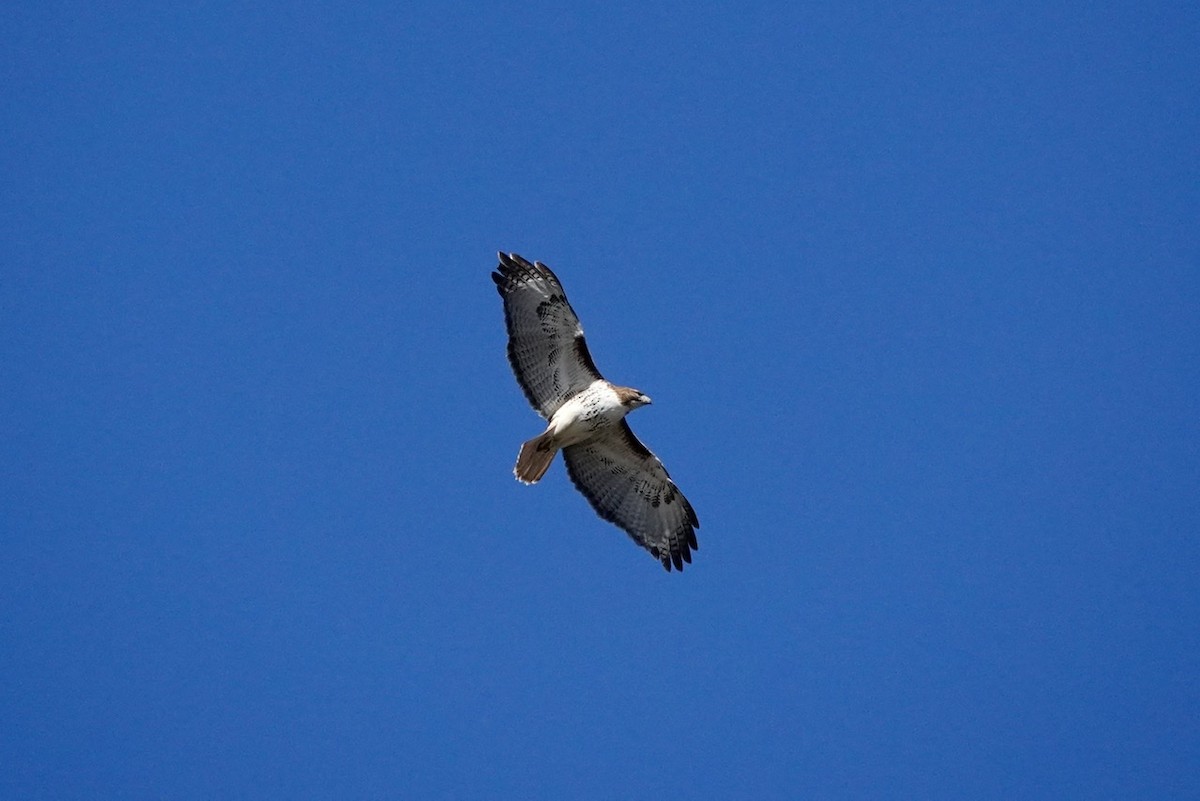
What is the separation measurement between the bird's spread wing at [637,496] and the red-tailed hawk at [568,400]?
0.04ft

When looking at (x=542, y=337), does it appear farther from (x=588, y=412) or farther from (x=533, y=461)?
(x=533, y=461)

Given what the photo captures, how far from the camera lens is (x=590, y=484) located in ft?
50.5

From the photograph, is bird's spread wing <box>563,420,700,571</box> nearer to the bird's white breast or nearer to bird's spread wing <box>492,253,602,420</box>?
the bird's white breast

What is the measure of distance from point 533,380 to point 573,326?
0.85m

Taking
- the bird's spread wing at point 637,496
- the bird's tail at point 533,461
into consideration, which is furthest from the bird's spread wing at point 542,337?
the bird's spread wing at point 637,496

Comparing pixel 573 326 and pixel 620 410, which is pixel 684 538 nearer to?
pixel 620 410

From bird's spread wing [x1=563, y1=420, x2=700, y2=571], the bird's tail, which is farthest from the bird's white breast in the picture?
bird's spread wing [x1=563, y1=420, x2=700, y2=571]

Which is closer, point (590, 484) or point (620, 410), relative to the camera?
point (620, 410)

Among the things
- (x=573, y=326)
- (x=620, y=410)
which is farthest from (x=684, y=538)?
(x=573, y=326)

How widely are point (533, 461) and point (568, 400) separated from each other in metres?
0.83

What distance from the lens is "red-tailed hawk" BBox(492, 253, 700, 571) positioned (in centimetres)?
1428

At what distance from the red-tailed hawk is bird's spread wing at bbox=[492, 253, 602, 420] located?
0.01 metres

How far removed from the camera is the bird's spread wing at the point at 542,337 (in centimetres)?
1426

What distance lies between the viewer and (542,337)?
14430 mm
